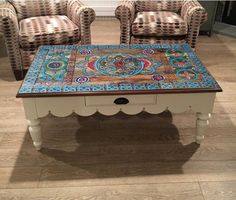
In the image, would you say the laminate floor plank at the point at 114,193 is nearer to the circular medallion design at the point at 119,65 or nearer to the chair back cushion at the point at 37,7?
the circular medallion design at the point at 119,65

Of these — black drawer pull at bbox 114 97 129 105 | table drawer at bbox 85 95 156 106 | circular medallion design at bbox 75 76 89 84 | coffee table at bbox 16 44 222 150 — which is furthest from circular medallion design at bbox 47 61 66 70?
black drawer pull at bbox 114 97 129 105

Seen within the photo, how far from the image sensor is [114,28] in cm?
384

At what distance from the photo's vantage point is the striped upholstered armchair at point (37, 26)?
234cm

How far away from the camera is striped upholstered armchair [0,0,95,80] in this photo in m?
2.34

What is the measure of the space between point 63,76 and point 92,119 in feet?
1.79

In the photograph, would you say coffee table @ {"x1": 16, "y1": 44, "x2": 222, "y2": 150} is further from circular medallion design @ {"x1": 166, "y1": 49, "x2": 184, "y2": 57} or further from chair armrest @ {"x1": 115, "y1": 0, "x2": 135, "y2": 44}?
chair armrest @ {"x1": 115, "y1": 0, "x2": 135, "y2": 44}

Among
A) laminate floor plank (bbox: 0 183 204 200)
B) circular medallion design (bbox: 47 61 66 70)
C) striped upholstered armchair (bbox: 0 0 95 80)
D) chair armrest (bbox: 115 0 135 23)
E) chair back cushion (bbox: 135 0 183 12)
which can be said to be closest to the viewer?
laminate floor plank (bbox: 0 183 204 200)

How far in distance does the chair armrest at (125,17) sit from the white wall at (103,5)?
166cm

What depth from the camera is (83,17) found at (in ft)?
7.96

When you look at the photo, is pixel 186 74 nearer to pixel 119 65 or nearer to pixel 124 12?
pixel 119 65

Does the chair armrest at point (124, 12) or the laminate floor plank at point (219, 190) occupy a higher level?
the chair armrest at point (124, 12)

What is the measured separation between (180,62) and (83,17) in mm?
1029

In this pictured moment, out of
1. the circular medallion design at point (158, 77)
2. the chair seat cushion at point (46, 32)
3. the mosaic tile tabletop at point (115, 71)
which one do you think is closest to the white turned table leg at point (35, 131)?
the mosaic tile tabletop at point (115, 71)

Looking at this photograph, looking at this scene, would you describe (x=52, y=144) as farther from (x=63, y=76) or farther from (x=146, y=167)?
(x=146, y=167)
